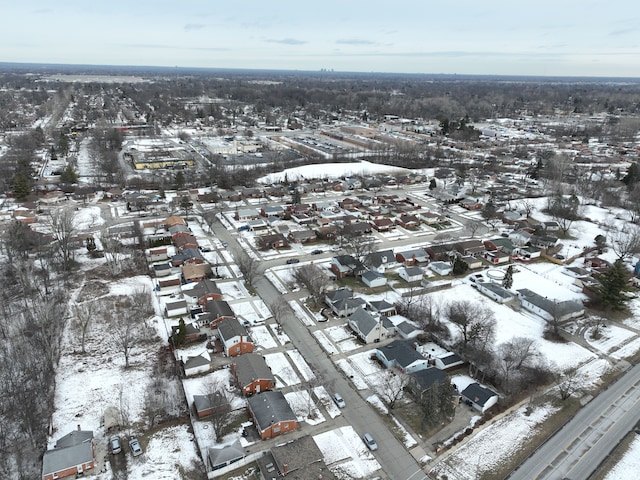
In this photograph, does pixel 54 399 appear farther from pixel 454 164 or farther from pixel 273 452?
pixel 454 164

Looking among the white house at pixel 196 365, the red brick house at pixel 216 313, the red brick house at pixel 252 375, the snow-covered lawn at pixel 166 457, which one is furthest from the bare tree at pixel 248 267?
the snow-covered lawn at pixel 166 457

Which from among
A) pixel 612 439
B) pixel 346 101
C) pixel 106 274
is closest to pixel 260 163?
pixel 106 274

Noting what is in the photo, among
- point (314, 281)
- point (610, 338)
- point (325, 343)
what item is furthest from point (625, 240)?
point (325, 343)

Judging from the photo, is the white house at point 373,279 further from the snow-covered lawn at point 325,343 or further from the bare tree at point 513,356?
the bare tree at point 513,356

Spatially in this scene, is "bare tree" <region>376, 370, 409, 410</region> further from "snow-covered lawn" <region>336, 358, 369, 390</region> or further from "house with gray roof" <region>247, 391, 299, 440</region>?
"house with gray roof" <region>247, 391, 299, 440</region>

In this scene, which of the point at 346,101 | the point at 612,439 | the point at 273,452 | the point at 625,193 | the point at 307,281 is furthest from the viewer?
the point at 346,101

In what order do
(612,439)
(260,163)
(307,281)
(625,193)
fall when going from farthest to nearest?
(260,163) < (625,193) < (307,281) < (612,439)

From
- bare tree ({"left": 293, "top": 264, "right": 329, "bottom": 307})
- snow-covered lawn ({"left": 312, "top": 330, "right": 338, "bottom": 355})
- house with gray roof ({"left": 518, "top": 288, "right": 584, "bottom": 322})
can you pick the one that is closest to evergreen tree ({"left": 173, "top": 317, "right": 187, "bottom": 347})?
snow-covered lawn ({"left": 312, "top": 330, "right": 338, "bottom": 355})
